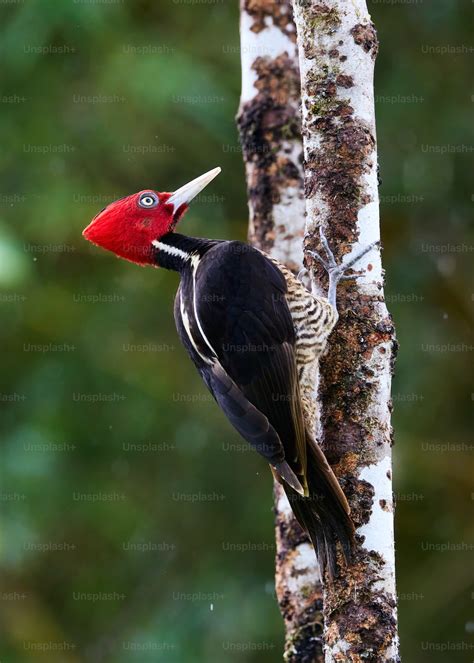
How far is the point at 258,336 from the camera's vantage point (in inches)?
144

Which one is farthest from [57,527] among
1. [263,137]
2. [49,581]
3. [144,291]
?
[263,137]

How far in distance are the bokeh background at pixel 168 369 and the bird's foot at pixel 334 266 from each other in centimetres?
358

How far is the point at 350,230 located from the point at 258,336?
1.88 feet

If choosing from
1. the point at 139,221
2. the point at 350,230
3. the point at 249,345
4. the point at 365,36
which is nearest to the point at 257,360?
the point at 249,345

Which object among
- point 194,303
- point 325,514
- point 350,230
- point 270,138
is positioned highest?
point 270,138

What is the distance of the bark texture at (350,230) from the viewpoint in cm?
308

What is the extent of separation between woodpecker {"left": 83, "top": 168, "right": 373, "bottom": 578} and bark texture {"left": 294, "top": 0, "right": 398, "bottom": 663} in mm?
67

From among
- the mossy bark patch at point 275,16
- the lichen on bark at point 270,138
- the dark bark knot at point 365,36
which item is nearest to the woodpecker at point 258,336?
the lichen on bark at point 270,138

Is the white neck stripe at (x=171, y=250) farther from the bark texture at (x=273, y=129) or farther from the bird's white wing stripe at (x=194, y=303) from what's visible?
the bark texture at (x=273, y=129)

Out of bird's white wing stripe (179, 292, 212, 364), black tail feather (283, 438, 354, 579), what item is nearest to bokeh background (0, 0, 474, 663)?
bird's white wing stripe (179, 292, 212, 364)

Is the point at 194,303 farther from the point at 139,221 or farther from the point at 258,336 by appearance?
the point at 139,221

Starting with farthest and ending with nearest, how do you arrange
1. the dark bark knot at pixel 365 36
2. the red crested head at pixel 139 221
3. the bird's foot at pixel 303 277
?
the bird's foot at pixel 303 277 < the red crested head at pixel 139 221 < the dark bark knot at pixel 365 36

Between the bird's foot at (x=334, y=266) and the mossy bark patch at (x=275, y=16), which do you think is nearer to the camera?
the bird's foot at (x=334, y=266)

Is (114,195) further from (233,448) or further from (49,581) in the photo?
(49,581)
